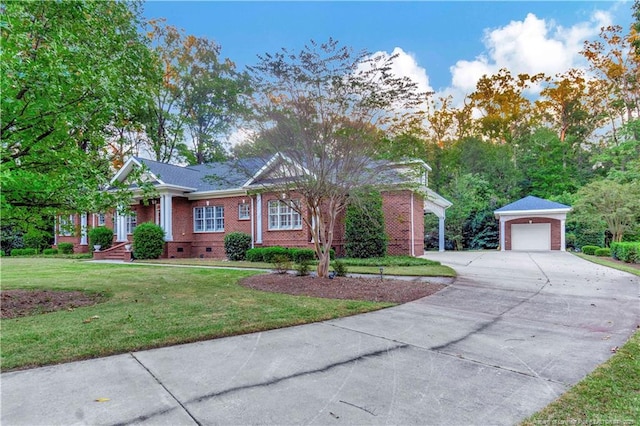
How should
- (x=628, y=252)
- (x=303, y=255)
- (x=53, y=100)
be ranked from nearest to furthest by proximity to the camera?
(x=53, y=100) < (x=303, y=255) < (x=628, y=252)

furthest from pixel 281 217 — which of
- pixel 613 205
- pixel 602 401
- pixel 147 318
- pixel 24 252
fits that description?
pixel 613 205

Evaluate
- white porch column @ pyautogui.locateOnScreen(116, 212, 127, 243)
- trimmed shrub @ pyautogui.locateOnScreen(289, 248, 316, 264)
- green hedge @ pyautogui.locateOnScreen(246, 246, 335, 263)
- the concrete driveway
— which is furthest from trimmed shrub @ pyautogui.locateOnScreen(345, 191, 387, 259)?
white porch column @ pyautogui.locateOnScreen(116, 212, 127, 243)

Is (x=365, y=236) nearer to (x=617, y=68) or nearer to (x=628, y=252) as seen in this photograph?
(x=628, y=252)

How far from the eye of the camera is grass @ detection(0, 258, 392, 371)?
13.6 ft

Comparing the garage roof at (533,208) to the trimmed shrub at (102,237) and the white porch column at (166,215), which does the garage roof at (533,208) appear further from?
the trimmed shrub at (102,237)

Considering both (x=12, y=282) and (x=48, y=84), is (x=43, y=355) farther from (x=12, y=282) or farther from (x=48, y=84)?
(x=12, y=282)

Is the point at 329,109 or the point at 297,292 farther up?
the point at 329,109

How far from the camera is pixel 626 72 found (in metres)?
30.2

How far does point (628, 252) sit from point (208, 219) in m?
20.6

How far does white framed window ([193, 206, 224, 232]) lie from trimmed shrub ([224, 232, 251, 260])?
8.74 ft

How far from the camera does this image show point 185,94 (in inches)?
1203

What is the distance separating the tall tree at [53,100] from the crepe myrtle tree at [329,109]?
316 cm

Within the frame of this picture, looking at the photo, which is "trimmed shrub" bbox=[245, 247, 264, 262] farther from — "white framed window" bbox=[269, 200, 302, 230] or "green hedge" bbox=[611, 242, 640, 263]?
"green hedge" bbox=[611, 242, 640, 263]

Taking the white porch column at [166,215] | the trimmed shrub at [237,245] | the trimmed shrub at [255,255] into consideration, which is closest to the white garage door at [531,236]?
the trimmed shrub at [255,255]
